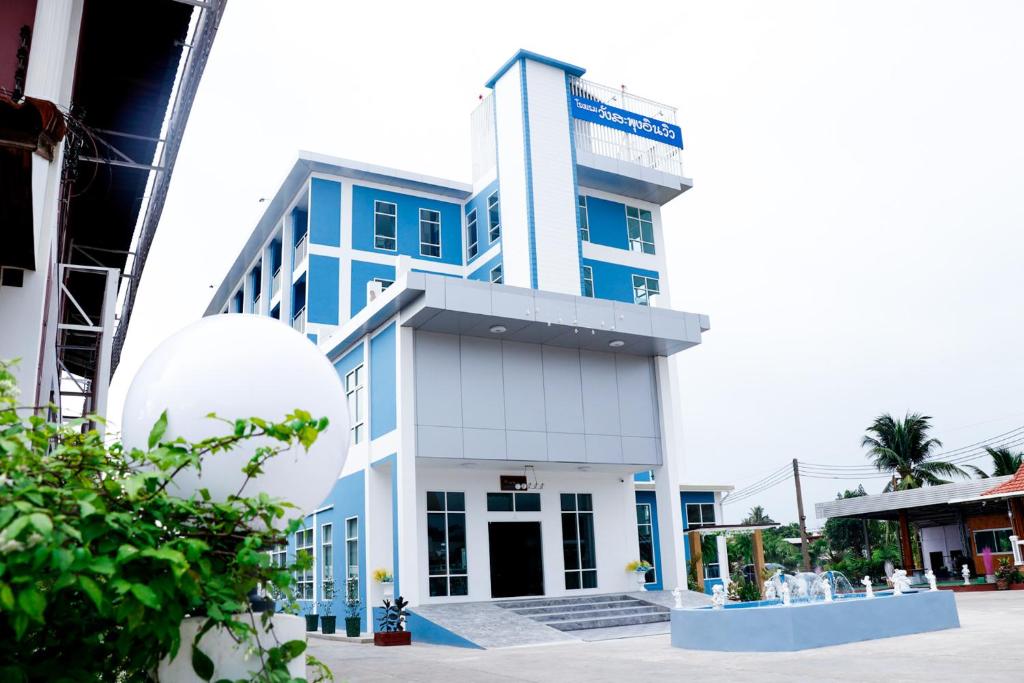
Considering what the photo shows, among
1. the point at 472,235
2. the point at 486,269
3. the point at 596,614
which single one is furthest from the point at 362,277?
the point at 596,614

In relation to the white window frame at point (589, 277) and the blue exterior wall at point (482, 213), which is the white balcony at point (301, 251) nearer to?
the blue exterior wall at point (482, 213)

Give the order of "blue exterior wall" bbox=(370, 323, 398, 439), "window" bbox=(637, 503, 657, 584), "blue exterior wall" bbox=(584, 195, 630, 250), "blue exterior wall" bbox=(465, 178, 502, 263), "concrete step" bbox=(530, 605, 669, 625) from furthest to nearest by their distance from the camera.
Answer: "blue exterior wall" bbox=(584, 195, 630, 250) < "blue exterior wall" bbox=(465, 178, 502, 263) < "window" bbox=(637, 503, 657, 584) < "blue exterior wall" bbox=(370, 323, 398, 439) < "concrete step" bbox=(530, 605, 669, 625)

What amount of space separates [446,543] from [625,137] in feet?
54.7

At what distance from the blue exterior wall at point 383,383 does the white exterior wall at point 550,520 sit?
4.39ft

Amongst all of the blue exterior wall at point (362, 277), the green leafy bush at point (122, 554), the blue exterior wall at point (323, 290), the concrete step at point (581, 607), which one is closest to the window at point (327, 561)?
the concrete step at point (581, 607)

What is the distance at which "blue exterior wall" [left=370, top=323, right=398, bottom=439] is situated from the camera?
18500 mm

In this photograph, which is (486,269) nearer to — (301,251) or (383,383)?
(301,251)

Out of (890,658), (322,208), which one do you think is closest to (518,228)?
(322,208)

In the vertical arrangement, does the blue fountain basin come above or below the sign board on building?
below

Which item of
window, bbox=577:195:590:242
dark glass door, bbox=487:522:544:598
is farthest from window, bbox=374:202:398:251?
dark glass door, bbox=487:522:544:598

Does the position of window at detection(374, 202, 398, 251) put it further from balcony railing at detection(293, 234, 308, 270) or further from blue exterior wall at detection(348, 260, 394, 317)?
balcony railing at detection(293, 234, 308, 270)

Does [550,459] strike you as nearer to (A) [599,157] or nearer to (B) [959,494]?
(A) [599,157]

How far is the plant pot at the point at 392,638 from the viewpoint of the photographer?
1583 centimetres

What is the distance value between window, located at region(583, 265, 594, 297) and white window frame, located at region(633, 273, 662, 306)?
207 cm
